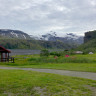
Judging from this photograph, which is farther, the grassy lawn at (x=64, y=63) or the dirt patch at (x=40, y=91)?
the grassy lawn at (x=64, y=63)

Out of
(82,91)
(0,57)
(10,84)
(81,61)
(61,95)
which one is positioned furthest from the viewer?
(0,57)

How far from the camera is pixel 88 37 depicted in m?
163

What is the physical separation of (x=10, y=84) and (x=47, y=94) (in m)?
2.24

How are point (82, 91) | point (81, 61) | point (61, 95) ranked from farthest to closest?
point (81, 61), point (82, 91), point (61, 95)

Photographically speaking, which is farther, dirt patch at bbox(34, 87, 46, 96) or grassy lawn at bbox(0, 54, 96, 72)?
grassy lawn at bbox(0, 54, 96, 72)

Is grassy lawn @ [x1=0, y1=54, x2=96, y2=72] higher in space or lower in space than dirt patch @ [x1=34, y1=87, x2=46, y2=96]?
lower

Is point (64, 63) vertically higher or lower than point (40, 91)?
lower

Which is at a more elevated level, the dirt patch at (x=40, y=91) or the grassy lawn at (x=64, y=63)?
the dirt patch at (x=40, y=91)

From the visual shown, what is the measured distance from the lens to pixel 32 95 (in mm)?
6297

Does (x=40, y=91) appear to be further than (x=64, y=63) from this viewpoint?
No

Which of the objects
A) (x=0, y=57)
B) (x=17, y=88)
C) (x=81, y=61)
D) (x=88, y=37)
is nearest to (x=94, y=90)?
(x=17, y=88)

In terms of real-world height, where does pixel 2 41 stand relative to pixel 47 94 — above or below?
above

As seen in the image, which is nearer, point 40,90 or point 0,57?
point 40,90

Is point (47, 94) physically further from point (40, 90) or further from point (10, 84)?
point (10, 84)
